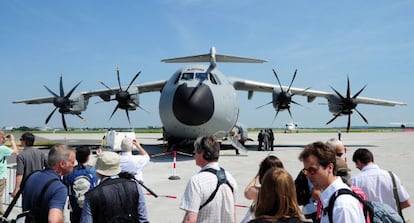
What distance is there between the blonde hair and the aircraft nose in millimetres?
12889

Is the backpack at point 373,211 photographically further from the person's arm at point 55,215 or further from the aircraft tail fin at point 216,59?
the aircraft tail fin at point 216,59

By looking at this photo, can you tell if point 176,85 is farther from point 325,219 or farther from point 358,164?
point 325,219

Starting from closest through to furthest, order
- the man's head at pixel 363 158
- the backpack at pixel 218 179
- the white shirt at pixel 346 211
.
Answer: the white shirt at pixel 346 211 < the backpack at pixel 218 179 < the man's head at pixel 363 158

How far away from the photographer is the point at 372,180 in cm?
409

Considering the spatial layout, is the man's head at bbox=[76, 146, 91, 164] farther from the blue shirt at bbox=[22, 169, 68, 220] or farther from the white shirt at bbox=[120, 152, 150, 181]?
the blue shirt at bbox=[22, 169, 68, 220]

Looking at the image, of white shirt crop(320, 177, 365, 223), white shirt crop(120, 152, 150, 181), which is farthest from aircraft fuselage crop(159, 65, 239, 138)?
white shirt crop(320, 177, 365, 223)

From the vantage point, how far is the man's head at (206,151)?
Answer: 12.0 ft

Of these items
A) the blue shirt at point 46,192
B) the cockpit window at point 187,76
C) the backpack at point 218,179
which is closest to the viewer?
the blue shirt at point 46,192

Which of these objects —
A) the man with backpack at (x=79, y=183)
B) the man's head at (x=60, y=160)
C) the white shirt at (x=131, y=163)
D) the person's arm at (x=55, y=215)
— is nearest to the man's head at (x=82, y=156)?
the man with backpack at (x=79, y=183)

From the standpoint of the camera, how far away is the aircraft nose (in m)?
15.4

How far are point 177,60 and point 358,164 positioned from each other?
18.3 metres

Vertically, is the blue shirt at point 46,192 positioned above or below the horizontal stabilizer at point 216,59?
below

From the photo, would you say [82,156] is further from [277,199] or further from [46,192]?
[277,199]

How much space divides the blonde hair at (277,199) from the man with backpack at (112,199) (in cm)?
140
